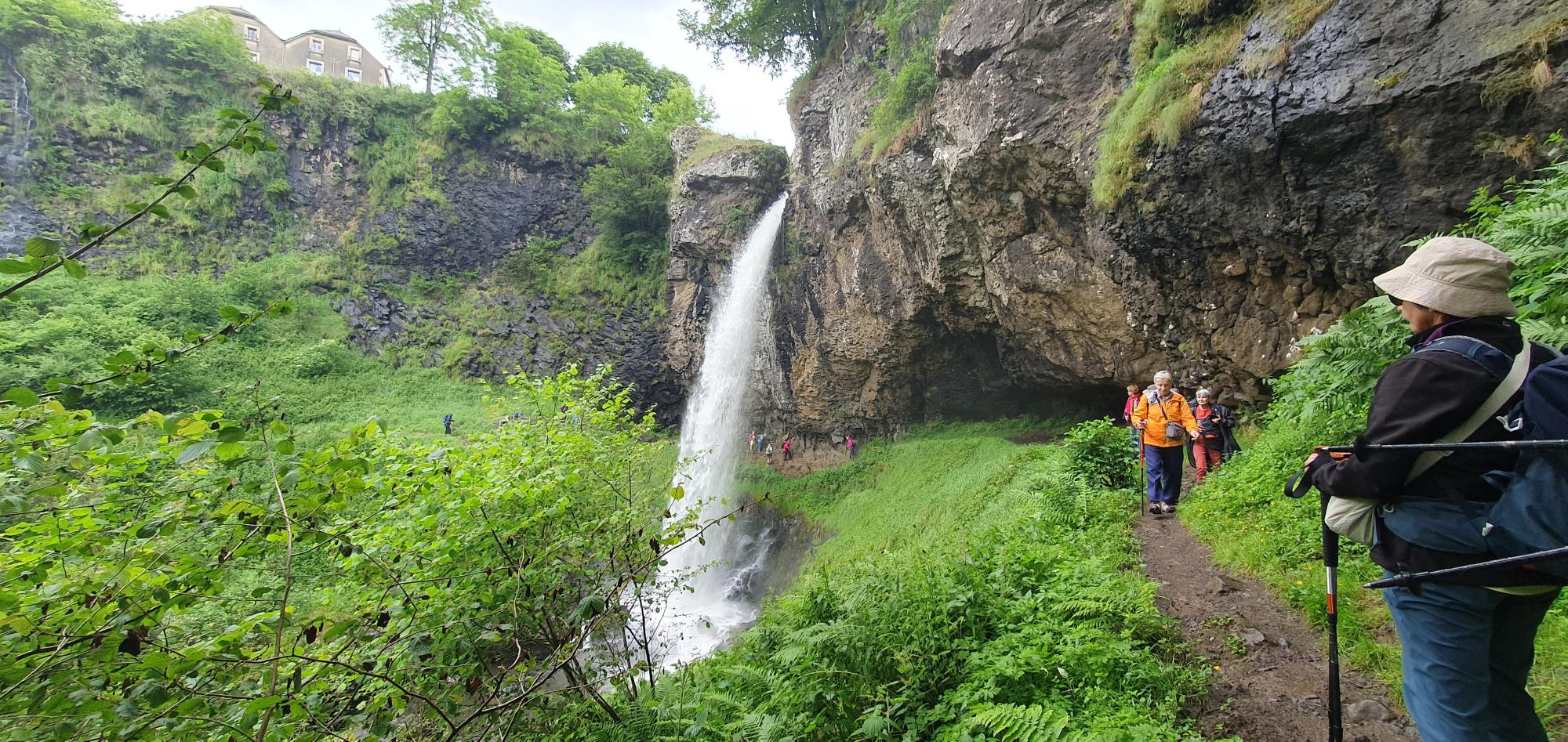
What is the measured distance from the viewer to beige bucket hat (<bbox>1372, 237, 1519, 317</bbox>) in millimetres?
1941

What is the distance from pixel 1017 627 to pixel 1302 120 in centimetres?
696

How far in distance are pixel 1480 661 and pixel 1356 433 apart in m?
3.83

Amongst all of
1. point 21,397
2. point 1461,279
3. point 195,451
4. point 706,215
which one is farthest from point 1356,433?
point 706,215

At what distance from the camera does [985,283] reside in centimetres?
1304

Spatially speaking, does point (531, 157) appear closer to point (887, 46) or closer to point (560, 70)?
point (560, 70)

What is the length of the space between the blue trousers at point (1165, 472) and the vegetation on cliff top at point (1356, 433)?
471 mm

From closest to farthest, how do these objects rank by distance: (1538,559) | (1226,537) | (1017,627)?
(1538,559), (1017,627), (1226,537)

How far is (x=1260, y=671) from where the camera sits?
3342 mm

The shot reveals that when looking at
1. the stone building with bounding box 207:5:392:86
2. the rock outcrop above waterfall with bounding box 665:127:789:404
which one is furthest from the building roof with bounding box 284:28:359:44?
the rock outcrop above waterfall with bounding box 665:127:789:404

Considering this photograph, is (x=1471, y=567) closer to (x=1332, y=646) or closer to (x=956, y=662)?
(x=1332, y=646)

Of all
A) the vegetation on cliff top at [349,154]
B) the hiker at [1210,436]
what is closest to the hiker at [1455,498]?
the hiker at [1210,436]

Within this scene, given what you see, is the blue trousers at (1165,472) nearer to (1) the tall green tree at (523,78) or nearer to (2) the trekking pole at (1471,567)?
(2) the trekking pole at (1471,567)

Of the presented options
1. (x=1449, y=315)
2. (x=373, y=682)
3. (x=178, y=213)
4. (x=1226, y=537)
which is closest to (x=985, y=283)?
(x=1226, y=537)

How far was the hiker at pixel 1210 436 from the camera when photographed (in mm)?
8266
